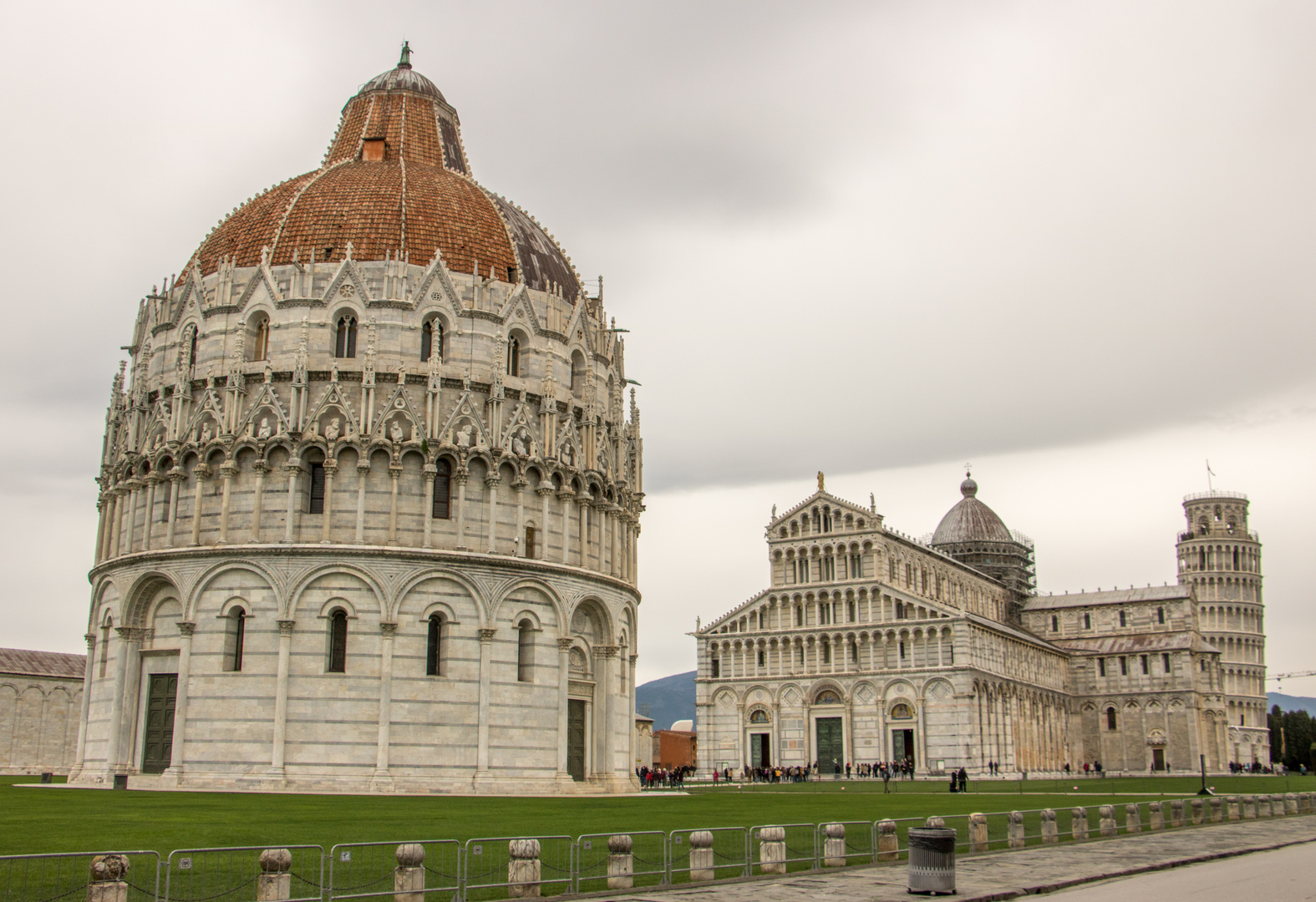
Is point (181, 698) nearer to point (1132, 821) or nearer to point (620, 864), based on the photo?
point (620, 864)

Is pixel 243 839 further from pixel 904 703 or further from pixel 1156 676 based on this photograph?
pixel 1156 676

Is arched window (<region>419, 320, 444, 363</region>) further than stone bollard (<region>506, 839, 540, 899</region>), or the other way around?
arched window (<region>419, 320, 444, 363</region>)

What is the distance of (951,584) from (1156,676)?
20.3 metres

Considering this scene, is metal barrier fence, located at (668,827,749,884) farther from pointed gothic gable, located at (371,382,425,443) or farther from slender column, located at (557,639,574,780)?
pointed gothic gable, located at (371,382,425,443)

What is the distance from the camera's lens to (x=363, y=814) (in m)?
27.4

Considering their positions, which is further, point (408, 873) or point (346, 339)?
point (346, 339)

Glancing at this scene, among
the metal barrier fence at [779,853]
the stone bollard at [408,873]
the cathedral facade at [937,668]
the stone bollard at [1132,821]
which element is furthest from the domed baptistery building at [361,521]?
the cathedral facade at [937,668]

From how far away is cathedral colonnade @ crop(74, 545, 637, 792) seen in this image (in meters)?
39.7

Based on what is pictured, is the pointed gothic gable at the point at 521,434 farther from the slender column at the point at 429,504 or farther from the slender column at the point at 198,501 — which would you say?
the slender column at the point at 198,501

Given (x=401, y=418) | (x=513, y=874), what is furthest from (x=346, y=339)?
(x=513, y=874)

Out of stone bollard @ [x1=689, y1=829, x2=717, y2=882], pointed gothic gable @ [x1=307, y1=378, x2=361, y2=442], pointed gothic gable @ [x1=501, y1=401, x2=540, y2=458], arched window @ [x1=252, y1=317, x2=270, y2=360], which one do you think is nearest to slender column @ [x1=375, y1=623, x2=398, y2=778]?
pointed gothic gable @ [x1=307, y1=378, x2=361, y2=442]

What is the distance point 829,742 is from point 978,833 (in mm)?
68723

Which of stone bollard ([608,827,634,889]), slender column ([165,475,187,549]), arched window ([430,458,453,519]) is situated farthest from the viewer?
arched window ([430,458,453,519])

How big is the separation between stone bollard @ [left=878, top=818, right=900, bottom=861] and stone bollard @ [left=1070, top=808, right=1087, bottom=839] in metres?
5.86
